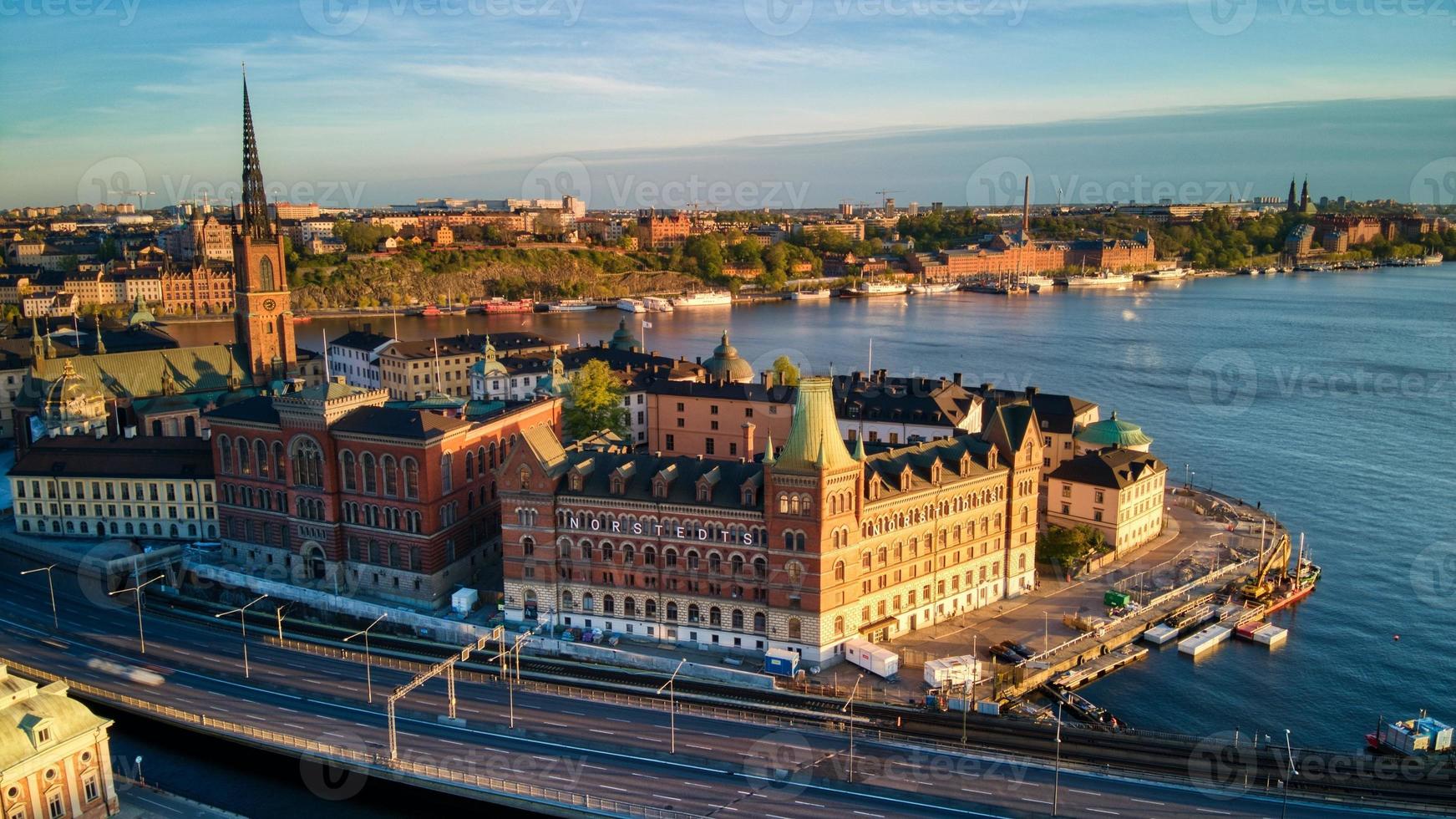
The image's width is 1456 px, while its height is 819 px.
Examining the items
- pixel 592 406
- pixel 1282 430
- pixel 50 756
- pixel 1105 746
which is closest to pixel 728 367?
pixel 592 406

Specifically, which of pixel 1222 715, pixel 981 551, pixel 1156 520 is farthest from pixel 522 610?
pixel 1156 520

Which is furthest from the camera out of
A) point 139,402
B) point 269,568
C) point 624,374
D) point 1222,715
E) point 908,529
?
point 624,374

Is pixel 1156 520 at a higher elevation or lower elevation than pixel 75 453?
lower

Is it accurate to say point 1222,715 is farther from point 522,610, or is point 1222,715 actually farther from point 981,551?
point 522,610

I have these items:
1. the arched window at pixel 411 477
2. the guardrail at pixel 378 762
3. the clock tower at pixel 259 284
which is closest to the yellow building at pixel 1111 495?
the guardrail at pixel 378 762

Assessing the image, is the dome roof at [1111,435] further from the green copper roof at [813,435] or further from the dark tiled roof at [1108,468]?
the green copper roof at [813,435]

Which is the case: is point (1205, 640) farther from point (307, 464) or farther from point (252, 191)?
point (252, 191)

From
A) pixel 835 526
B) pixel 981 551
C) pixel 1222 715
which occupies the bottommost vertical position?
pixel 1222 715
